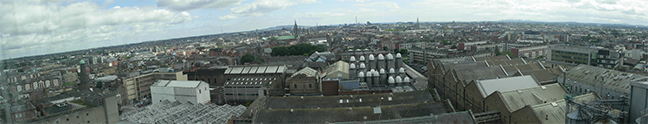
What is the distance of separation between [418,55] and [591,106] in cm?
4485

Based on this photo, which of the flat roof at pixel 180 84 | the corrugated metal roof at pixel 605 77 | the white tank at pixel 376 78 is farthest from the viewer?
the white tank at pixel 376 78

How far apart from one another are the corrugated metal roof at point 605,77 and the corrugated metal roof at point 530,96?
522 cm

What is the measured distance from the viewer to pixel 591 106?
387 inches

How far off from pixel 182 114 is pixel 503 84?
1938 centimetres

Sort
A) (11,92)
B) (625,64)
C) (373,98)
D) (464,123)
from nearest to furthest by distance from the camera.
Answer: (11,92) < (464,123) < (373,98) < (625,64)

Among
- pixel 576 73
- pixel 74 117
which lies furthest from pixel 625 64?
pixel 74 117

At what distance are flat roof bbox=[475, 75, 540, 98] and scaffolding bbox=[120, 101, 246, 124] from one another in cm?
1445

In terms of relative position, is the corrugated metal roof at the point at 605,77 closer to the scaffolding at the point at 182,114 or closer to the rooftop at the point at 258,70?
the scaffolding at the point at 182,114

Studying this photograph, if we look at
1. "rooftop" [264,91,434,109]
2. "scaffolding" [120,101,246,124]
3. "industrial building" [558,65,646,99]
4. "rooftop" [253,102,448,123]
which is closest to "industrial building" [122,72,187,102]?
"scaffolding" [120,101,246,124]

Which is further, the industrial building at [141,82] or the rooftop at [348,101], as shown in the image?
the industrial building at [141,82]

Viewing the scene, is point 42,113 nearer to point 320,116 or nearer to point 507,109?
point 320,116

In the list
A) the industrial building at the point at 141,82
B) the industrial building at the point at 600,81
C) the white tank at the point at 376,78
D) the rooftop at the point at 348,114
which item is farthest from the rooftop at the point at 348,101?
the industrial building at the point at 141,82

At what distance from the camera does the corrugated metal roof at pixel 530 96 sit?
→ 14.8 meters

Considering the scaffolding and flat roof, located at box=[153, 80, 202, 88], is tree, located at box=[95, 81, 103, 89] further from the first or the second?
the scaffolding
